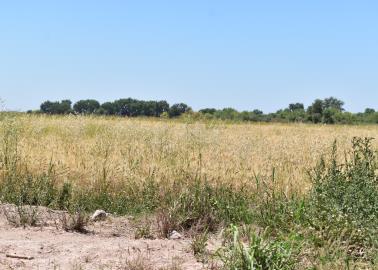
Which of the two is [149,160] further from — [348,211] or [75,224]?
[348,211]

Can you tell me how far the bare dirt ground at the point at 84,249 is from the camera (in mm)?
4504

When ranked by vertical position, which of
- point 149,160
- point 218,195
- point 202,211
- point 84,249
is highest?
point 149,160

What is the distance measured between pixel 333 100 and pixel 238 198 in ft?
243

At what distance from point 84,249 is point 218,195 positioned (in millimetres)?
2048

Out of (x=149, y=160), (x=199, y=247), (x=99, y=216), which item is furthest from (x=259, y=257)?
(x=149, y=160)

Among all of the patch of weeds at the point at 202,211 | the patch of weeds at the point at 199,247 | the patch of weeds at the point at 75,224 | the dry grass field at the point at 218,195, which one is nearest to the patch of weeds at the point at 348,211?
the dry grass field at the point at 218,195

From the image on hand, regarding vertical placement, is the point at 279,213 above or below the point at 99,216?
above

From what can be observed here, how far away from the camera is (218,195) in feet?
21.4

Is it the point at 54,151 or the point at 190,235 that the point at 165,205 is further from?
the point at 54,151

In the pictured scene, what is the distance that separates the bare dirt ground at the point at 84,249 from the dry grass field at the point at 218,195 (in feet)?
0.51

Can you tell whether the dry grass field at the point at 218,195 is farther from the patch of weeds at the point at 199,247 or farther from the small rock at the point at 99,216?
the small rock at the point at 99,216

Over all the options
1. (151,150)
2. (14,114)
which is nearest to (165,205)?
(151,150)

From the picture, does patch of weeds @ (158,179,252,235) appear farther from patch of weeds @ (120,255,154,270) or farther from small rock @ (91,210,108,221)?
patch of weeds @ (120,255,154,270)

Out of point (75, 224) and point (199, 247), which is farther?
point (75, 224)
